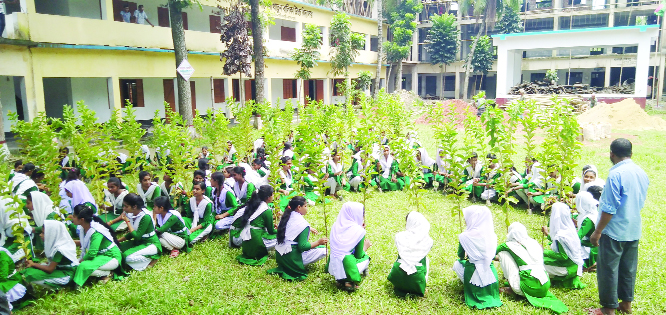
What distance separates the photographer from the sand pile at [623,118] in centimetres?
1905

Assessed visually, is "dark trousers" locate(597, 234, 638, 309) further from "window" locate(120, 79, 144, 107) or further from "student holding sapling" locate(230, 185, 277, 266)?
"window" locate(120, 79, 144, 107)

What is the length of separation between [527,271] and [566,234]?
71 cm

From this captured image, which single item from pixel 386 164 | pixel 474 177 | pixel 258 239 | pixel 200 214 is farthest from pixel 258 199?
pixel 474 177

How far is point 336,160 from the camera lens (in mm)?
9703

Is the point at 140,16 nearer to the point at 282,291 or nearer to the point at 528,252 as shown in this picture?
the point at 282,291

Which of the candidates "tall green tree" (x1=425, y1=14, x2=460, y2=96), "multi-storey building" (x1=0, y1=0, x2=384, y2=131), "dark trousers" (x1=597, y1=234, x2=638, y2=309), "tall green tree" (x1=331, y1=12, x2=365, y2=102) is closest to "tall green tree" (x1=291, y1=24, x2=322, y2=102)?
"multi-storey building" (x1=0, y1=0, x2=384, y2=131)

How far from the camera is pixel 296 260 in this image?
18.3 feet

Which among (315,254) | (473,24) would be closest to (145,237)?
(315,254)

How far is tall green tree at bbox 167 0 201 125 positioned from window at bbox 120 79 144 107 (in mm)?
4529

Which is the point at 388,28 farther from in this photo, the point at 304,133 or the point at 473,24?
the point at 304,133

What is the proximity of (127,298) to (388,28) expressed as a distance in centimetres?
3501

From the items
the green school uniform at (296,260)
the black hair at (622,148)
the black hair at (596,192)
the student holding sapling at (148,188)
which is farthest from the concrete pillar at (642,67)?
the student holding sapling at (148,188)

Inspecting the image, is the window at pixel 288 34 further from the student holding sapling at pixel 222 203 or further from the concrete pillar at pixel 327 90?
the student holding sapling at pixel 222 203

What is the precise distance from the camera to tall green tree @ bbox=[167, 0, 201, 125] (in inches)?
545
